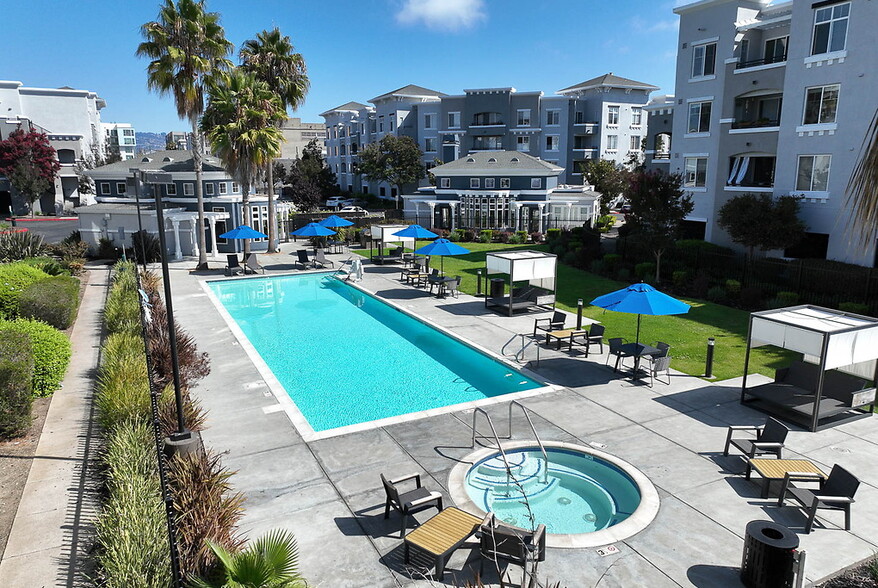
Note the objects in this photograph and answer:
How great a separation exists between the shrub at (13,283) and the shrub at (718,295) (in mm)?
25849

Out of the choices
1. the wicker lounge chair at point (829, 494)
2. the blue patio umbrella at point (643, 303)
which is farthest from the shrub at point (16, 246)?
the wicker lounge chair at point (829, 494)

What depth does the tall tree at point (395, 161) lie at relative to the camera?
2753 inches

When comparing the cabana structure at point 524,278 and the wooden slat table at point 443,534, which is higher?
the cabana structure at point 524,278

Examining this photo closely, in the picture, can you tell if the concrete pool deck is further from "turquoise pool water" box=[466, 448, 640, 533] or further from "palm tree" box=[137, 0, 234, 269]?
"palm tree" box=[137, 0, 234, 269]

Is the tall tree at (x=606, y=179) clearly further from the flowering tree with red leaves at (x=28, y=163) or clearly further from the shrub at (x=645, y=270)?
the flowering tree with red leaves at (x=28, y=163)

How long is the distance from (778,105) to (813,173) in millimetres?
6269

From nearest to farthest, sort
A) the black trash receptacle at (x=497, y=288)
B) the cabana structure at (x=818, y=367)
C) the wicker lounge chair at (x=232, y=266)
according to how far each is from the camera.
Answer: the cabana structure at (x=818, y=367) → the black trash receptacle at (x=497, y=288) → the wicker lounge chair at (x=232, y=266)

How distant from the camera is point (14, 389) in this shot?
1167cm

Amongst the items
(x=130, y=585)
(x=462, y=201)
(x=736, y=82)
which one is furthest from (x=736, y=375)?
(x=462, y=201)

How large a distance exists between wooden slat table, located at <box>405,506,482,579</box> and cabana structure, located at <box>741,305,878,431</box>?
333 inches

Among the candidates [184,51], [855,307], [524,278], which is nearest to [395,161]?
[184,51]

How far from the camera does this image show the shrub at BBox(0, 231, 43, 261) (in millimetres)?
27094

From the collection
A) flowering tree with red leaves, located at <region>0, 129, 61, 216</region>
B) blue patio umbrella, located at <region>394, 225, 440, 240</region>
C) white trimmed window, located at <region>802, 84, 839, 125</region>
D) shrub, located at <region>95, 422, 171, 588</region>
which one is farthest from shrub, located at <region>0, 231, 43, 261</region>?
flowering tree with red leaves, located at <region>0, 129, 61, 216</region>

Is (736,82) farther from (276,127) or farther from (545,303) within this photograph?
(276,127)
